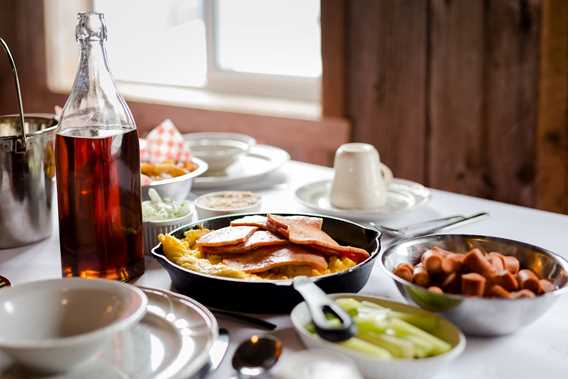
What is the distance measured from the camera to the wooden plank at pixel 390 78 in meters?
2.39

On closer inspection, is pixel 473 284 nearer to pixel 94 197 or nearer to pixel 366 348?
pixel 366 348

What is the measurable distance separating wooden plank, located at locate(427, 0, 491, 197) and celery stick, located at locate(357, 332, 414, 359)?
1.67 metres

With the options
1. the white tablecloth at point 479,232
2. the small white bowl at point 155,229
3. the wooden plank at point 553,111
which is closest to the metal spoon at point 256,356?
the white tablecloth at point 479,232

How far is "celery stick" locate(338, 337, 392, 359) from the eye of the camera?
729 millimetres

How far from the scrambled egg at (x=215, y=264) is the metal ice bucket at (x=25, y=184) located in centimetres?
Answer: 28

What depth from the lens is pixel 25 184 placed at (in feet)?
3.78

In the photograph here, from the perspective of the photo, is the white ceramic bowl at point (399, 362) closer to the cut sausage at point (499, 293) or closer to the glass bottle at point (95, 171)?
the cut sausage at point (499, 293)

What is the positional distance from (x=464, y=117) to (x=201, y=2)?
1.36m

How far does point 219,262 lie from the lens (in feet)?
3.27

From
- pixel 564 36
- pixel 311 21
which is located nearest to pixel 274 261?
pixel 564 36

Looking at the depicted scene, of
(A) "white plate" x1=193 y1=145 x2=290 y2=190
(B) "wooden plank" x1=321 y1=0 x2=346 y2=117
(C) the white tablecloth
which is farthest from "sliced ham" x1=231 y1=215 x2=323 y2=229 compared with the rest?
(B) "wooden plank" x1=321 y1=0 x2=346 y2=117

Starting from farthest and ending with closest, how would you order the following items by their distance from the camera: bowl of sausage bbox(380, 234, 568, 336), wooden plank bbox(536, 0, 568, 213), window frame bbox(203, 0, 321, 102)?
1. window frame bbox(203, 0, 321, 102)
2. wooden plank bbox(536, 0, 568, 213)
3. bowl of sausage bbox(380, 234, 568, 336)

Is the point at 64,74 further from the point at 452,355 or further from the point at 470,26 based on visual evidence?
the point at 452,355

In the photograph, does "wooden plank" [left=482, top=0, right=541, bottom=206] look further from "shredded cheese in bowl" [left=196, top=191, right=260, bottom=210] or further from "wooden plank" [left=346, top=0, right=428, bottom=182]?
"shredded cheese in bowl" [left=196, top=191, right=260, bottom=210]
